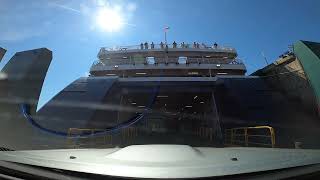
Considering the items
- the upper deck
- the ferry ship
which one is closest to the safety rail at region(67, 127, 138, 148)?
the ferry ship

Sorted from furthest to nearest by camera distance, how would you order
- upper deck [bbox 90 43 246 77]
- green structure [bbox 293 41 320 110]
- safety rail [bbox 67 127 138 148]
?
upper deck [bbox 90 43 246 77], green structure [bbox 293 41 320 110], safety rail [bbox 67 127 138 148]

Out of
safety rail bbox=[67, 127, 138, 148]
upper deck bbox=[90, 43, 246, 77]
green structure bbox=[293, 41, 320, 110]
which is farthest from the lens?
upper deck bbox=[90, 43, 246, 77]

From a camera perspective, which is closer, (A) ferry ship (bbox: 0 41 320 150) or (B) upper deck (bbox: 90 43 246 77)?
(A) ferry ship (bbox: 0 41 320 150)

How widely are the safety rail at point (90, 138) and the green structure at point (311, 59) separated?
447 inches

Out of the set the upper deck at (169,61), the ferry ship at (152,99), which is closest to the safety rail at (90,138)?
the ferry ship at (152,99)

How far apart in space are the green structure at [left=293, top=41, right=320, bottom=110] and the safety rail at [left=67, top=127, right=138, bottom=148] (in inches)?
447

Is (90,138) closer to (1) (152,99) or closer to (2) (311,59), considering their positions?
(1) (152,99)

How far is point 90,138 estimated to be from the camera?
16.1 metres

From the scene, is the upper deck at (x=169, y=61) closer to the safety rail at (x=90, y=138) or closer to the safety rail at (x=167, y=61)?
the safety rail at (x=167, y=61)

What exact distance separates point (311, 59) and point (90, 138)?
42.9 feet

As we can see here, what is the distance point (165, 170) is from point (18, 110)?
66.2ft

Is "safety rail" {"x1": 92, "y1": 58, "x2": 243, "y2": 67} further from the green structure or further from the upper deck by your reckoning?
the green structure

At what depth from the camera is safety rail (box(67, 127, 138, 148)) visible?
14.8 m

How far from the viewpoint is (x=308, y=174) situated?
2.15 m
